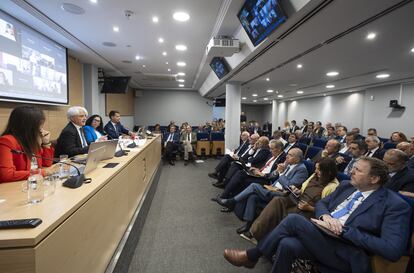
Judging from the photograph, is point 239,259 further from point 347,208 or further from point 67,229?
point 67,229

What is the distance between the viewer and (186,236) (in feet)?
8.84

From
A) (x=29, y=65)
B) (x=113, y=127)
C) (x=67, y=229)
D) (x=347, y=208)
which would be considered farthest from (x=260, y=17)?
(x=29, y=65)

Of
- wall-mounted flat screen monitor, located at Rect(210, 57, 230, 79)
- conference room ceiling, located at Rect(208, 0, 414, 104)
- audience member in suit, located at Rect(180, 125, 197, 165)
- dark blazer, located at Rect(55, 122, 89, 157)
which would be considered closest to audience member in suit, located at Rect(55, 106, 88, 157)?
dark blazer, located at Rect(55, 122, 89, 157)

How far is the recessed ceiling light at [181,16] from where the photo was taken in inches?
135

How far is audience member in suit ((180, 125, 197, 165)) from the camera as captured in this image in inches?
288

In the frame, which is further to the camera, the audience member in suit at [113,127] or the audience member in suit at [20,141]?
the audience member in suit at [113,127]

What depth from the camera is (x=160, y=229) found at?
285 centimetres

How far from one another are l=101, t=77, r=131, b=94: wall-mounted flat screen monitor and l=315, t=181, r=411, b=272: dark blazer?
737 cm

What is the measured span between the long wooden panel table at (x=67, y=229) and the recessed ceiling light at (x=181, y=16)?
2578mm

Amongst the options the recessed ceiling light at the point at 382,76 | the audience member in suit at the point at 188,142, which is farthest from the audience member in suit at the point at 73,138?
the recessed ceiling light at the point at 382,76

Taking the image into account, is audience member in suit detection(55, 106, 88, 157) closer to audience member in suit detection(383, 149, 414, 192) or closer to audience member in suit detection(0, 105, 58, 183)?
audience member in suit detection(0, 105, 58, 183)

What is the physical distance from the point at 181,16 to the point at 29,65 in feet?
9.40

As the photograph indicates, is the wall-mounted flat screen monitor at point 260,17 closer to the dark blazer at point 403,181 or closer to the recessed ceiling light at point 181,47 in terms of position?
the recessed ceiling light at point 181,47

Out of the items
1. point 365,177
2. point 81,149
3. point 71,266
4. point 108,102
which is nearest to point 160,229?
point 81,149
